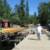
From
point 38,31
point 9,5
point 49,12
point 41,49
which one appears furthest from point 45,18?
point 41,49

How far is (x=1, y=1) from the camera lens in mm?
74625

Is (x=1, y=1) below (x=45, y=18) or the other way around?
the other way around

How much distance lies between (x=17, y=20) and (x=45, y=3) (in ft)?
36.6

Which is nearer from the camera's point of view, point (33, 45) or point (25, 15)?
point (33, 45)

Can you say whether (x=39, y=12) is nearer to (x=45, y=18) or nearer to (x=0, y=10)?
(x=45, y=18)

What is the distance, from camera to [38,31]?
21.4 meters

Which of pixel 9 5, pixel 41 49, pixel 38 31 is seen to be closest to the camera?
pixel 41 49

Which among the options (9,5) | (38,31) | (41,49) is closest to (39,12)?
(9,5)

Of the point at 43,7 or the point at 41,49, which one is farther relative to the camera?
the point at 43,7

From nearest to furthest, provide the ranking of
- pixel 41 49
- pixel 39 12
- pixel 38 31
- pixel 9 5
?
1. pixel 41 49
2. pixel 38 31
3. pixel 39 12
4. pixel 9 5

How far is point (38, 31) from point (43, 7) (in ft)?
181

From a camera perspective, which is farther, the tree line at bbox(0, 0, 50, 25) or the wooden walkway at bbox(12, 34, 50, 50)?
the tree line at bbox(0, 0, 50, 25)

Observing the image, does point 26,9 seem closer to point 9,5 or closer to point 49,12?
point 9,5

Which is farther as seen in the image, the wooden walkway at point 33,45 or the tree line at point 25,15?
the tree line at point 25,15
